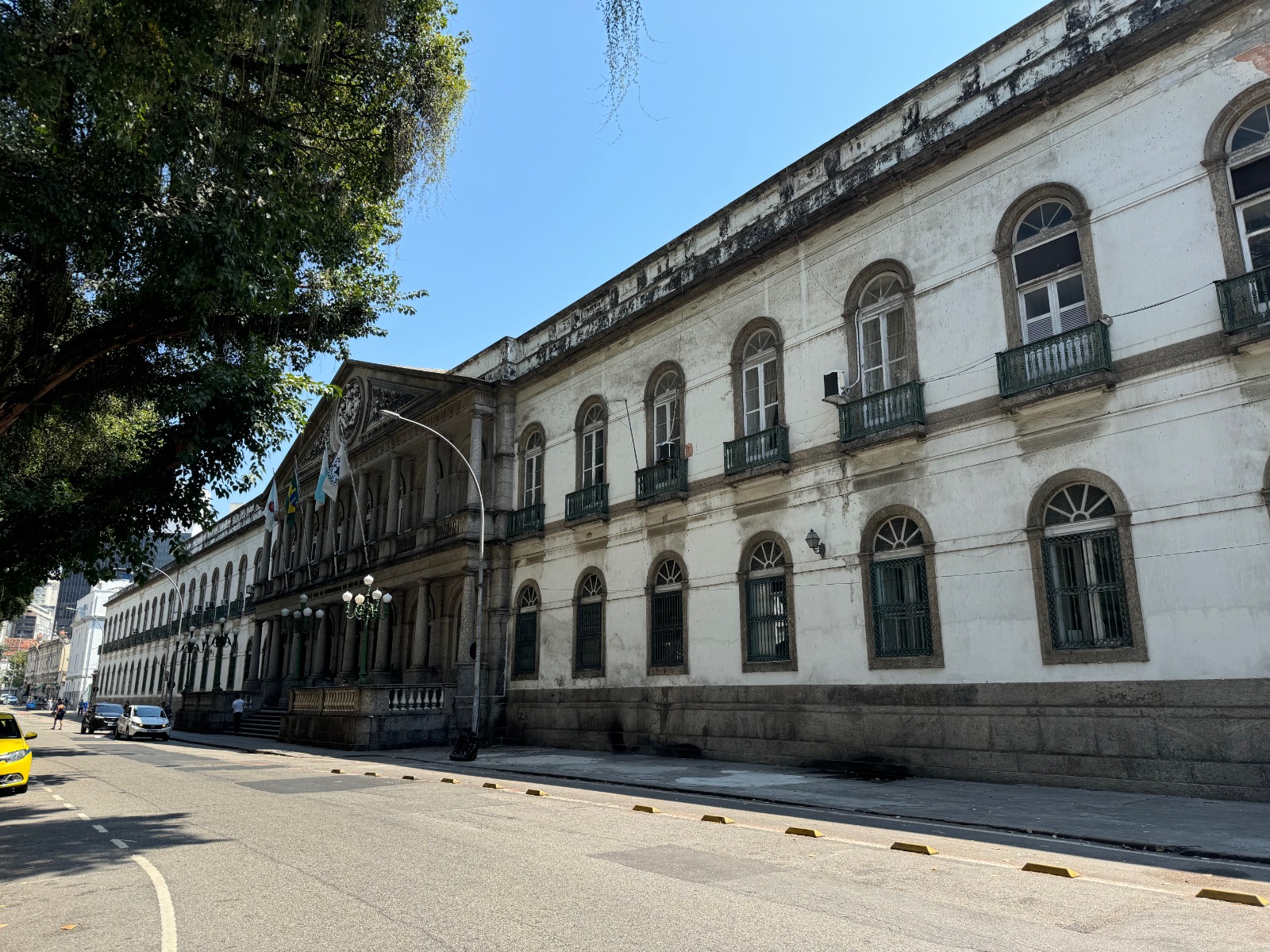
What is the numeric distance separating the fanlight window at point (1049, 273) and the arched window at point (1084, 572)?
2.66 meters

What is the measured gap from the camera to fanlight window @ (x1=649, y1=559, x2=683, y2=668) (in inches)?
829

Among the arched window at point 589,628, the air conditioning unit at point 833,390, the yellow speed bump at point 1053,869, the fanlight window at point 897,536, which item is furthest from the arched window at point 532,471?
the yellow speed bump at point 1053,869

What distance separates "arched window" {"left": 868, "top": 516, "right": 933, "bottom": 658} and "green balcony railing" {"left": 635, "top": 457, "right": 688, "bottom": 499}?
5794mm

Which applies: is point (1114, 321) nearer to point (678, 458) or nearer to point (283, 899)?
point (678, 458)

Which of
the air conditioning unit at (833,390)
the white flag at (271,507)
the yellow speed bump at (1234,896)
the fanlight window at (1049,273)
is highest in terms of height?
the white flag at (271,507)

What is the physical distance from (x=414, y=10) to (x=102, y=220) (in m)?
5.16

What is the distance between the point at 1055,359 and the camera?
14.2 meters

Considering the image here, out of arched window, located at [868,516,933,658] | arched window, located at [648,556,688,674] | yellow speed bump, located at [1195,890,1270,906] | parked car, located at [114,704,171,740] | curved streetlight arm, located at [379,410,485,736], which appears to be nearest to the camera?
yellow speed bump, located at [1195,890,1270,906]

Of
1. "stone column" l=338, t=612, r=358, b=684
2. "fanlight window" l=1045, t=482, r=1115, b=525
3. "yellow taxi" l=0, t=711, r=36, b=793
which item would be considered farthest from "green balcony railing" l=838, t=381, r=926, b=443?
"stone column" l=338, t=612, r=358, b=684

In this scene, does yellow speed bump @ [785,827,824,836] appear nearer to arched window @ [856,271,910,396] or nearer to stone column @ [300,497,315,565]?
arched window @ [856,271,910,396]

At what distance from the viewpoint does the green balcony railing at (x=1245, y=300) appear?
11.9m

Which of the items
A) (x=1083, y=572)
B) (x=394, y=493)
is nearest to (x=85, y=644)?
(x=394, y=493)

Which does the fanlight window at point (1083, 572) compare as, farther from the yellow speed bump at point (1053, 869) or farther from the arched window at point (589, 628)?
the arched window at point (589, 628)

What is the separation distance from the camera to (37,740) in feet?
112
